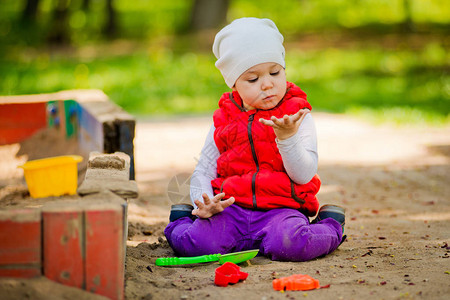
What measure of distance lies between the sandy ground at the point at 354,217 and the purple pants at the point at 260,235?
7cm

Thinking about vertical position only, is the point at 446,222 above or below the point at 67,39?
below

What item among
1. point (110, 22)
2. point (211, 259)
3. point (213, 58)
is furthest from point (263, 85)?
point (110, 22)

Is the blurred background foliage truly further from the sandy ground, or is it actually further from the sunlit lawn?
the sandy ground

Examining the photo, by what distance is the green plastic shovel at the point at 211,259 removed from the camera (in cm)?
281

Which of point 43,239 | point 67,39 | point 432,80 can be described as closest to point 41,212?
point 43,239

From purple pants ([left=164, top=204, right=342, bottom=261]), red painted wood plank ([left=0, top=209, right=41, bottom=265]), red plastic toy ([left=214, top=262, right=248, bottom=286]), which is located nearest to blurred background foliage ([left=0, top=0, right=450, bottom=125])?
purple pants ([left=164, top=204, right=342, bottom=261])

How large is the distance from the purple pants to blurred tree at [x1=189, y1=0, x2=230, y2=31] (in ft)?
46.5

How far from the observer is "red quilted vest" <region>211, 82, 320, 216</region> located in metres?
2.95

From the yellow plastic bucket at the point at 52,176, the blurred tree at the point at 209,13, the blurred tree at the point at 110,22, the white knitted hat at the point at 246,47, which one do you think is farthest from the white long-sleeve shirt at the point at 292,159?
the blurred tree at the point at 110,22

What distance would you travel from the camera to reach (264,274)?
2.64 m

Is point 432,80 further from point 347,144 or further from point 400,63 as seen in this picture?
point 347,144

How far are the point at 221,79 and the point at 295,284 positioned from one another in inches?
382

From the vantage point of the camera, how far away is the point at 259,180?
294 centimetres

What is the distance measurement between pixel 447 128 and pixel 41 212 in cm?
621
